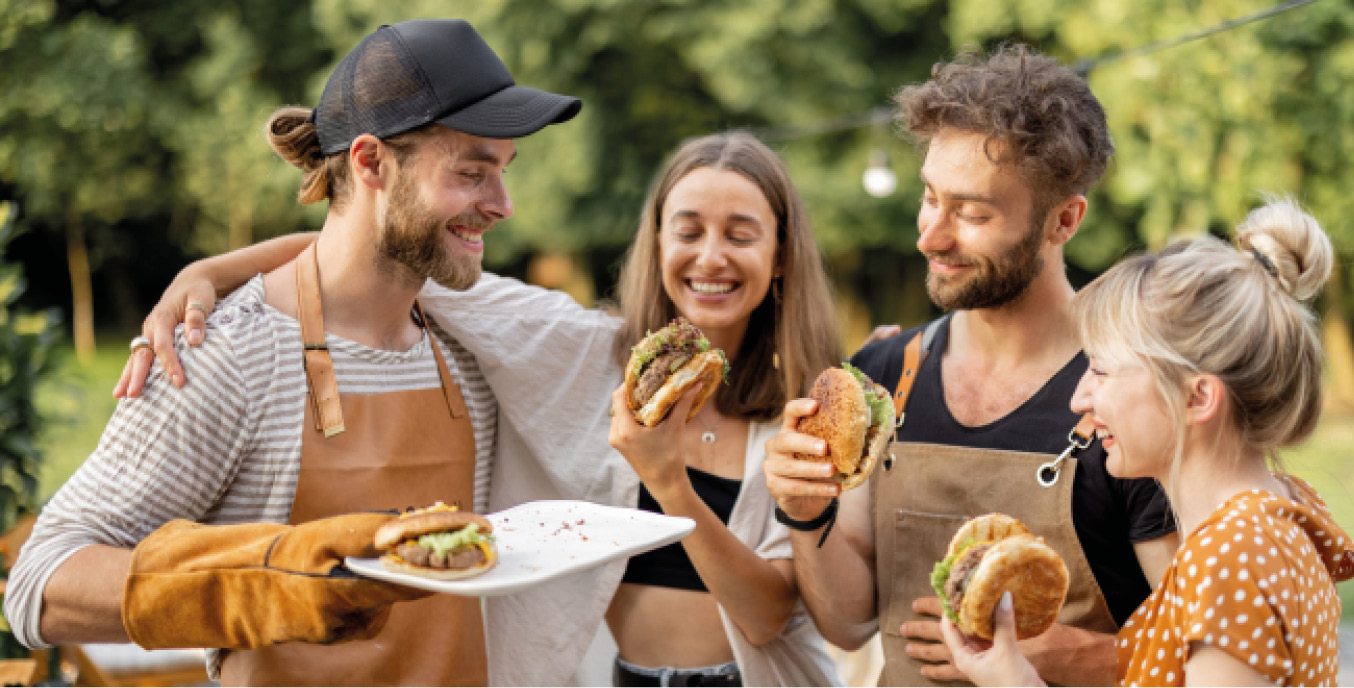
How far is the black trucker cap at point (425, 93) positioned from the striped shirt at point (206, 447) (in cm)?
63

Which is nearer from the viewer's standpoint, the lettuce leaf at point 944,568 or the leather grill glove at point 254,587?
the leather grill glove at point 254,587

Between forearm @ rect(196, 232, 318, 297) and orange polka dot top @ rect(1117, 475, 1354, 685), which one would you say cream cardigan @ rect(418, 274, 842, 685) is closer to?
forearm @ rect(196, 232, 318, 297)

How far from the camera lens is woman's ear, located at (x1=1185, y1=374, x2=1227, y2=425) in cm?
248

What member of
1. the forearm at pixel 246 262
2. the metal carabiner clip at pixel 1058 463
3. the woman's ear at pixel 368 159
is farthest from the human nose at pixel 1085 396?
the forearm at pixel 246 262

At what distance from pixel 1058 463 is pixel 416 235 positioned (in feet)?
6.84

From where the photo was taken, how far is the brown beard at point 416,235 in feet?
10.2

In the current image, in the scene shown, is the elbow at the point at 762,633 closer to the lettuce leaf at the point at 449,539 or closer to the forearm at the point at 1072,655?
the forearm at the point at 1072,655

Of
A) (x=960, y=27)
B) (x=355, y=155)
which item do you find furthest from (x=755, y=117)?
(x=355, y=155)

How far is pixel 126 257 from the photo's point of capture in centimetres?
2577

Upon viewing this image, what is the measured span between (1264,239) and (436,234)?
2309mm

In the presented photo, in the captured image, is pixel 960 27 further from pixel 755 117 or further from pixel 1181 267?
pixel 1181 267

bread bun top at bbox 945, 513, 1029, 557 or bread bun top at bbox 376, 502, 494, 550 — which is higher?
bread bun top at bbox 376, 502, 494, 550

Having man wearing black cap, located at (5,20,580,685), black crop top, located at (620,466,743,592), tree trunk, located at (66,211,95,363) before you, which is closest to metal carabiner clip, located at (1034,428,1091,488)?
black crop top, located at (620,466,743,592)

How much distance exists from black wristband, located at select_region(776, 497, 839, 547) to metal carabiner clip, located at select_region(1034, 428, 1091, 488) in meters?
0.64
